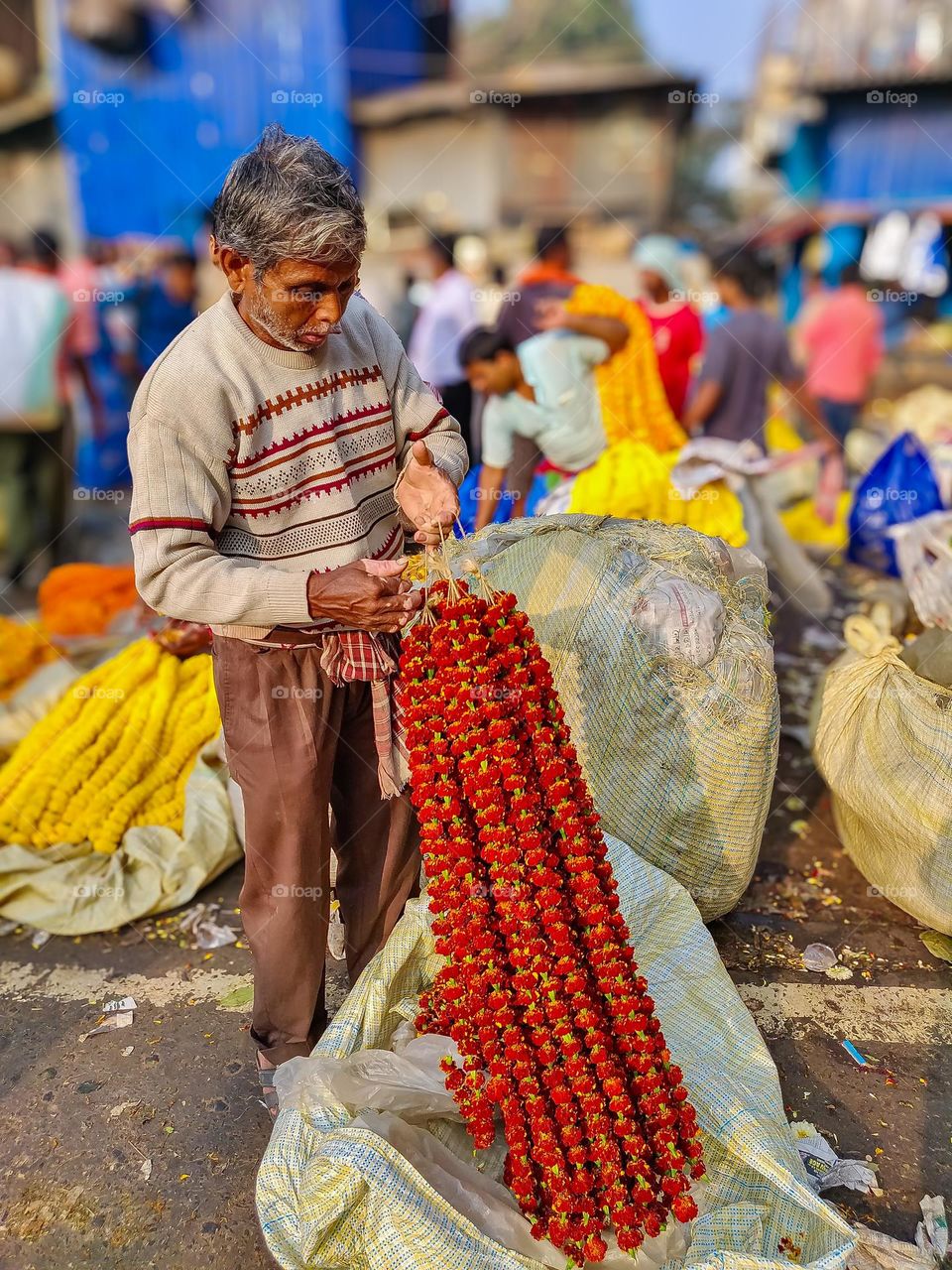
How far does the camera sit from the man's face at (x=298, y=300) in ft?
5.77

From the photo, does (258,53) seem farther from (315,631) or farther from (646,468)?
(315,631)

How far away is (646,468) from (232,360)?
9.14 feet

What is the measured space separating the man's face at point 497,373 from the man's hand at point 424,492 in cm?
260

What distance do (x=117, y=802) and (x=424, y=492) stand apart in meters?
2.04

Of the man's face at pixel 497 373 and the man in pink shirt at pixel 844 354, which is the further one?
the man in pink shirt at pixel 844 354

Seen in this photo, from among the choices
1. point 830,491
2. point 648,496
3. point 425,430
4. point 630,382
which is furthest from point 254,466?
point 830,491

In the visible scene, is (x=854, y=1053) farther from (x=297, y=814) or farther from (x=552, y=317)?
(x=552, y=317)

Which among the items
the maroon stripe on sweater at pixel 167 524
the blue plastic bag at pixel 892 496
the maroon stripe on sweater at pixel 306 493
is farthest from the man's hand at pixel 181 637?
the blue plastic bag at pixel 892 496

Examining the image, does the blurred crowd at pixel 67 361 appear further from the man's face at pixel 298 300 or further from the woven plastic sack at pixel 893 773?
the woven plastic sack at pixel 893 773

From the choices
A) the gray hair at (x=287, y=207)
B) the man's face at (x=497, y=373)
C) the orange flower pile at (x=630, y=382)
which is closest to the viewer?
the gray hair at (x=287, y=207)

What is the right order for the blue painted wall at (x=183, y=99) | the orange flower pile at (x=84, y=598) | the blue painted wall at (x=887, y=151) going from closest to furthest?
1. the orange flower pile at (x=84, y=598)
2. the blue painted wall at (x=183, y=99)
3. the blue painted wall at (x=887, y=151)

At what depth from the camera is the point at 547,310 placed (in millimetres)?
4910

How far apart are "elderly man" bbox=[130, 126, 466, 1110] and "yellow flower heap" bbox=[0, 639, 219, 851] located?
1330 millimetres

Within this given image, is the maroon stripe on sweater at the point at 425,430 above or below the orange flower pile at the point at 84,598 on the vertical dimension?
above
